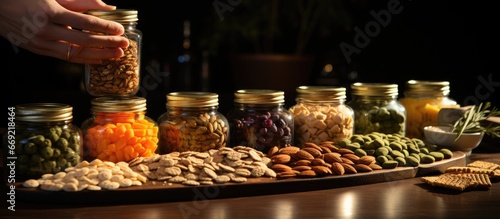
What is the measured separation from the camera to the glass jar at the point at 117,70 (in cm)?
205

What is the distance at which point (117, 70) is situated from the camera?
205cm

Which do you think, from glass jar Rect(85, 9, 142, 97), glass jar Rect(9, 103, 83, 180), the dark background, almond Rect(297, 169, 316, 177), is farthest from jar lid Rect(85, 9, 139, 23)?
the dark background

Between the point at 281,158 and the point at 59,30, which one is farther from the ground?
the point at 59,30

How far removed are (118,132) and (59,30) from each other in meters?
0.31

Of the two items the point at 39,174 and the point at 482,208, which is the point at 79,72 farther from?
the point at 482,208

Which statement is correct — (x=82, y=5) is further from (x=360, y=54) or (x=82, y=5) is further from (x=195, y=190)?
(x=360, y=54)

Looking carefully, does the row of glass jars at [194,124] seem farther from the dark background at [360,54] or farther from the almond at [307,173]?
the dark background at [360,54]

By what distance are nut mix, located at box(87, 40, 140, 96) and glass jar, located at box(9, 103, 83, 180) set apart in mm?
219

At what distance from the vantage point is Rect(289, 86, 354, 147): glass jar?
223cm

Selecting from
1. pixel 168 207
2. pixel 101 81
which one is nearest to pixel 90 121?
pixel 101 81

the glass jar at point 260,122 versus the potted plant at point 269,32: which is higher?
the potted plant at point 269,32

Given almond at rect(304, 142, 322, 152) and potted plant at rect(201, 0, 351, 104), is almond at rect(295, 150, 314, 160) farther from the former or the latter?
potted plant at rect(201, 0, 351, 104)

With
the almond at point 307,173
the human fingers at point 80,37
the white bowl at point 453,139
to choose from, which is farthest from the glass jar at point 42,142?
the white bowl at point 453,139

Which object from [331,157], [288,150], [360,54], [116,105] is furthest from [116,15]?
[360,54]
